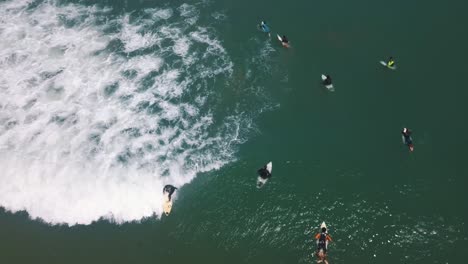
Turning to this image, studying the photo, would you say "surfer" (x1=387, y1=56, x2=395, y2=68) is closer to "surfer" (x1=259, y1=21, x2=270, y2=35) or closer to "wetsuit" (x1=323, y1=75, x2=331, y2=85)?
"wetsuit" (x1=323, y1=75, x2=331, y2=85)

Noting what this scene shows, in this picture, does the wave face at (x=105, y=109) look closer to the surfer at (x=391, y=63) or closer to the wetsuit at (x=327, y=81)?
the wetsuit at (x=327, y=81)

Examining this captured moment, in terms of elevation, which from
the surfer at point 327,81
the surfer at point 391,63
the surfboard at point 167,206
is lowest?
the surfboard at point 167,206

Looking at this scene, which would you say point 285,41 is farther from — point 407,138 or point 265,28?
point 407,138

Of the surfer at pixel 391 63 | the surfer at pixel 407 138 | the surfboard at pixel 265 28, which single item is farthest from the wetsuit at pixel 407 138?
the surfboard at pixel 265 28

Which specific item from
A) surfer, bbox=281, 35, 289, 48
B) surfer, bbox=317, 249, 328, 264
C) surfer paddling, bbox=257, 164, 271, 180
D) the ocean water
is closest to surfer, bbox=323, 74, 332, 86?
the ocean water

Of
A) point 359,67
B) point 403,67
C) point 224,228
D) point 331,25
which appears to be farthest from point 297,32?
point 224,228

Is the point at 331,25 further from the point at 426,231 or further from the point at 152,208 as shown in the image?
the point at 152,208

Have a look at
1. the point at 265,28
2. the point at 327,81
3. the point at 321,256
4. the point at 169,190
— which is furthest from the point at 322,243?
the point at 265,28
